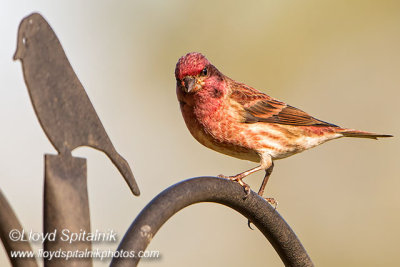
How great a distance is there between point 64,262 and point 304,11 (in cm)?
615

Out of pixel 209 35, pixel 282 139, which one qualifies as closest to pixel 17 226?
pixel 282 139

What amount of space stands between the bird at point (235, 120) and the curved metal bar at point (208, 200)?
3.69 feet

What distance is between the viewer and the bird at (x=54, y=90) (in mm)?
2043

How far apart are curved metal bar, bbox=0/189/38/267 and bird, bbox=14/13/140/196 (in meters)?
0.37

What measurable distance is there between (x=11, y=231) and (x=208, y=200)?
0.86 metres

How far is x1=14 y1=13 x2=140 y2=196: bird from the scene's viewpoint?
2.04 meters

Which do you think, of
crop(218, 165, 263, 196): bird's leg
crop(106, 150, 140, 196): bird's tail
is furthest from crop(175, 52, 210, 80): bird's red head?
crop(106, 150, 140, 196): bird's tail

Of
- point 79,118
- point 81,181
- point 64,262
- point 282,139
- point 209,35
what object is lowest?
→ point 64,262

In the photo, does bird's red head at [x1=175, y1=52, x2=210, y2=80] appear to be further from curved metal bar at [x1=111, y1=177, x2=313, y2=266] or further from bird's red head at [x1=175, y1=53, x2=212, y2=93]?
curved metal bar at [x1=111, y1=177, x2=313, y2=266]

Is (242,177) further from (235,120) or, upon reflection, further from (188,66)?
(188,66)

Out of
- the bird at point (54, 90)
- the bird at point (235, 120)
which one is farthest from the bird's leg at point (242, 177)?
the bird at point (54, 90)

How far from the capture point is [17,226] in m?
2.36

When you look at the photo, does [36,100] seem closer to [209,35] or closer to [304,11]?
[209,35]

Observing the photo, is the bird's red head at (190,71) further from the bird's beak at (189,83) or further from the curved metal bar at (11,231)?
the curved metal bar at (11,231)
